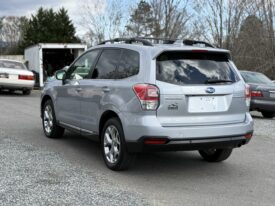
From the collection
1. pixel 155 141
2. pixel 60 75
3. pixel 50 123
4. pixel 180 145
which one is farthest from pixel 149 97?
pixel 50 123

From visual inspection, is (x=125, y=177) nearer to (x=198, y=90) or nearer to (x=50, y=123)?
(x=198, y=90)

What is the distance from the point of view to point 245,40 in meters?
28.0

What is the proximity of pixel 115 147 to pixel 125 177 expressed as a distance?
48cm

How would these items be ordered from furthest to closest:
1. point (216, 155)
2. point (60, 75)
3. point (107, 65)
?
point (60, 75) < point (216, 155) < point (107, 65)

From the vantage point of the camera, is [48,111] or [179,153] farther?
[48,111]

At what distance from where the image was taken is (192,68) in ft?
20.1

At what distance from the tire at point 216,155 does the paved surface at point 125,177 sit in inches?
4.1

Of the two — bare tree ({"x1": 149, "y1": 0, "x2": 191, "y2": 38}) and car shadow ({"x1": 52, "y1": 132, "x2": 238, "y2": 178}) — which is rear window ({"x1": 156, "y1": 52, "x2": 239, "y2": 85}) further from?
bare tree ({"x1": 149, "y1": 0, "x2": 191, "y2": 38})

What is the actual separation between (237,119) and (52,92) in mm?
3719

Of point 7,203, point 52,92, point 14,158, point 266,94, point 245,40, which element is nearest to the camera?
point 7,203

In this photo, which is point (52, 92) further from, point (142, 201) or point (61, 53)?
point (61, 53)

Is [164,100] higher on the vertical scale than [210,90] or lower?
lower

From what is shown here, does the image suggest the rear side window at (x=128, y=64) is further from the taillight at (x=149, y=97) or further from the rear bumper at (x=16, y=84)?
the rear bumper at (x=16, y=84)

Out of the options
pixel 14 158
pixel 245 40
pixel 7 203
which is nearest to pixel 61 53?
pixel 245 40
